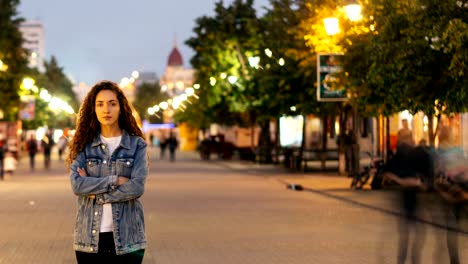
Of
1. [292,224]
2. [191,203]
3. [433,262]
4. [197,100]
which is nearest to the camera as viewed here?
[433,262]

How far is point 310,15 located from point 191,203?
12383 mm

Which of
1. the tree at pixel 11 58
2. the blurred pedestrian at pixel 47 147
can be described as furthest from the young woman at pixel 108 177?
the tree at pixel 11 58

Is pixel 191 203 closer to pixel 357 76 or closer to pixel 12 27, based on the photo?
pixel 357 76

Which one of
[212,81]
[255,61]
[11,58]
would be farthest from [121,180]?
[11,58]

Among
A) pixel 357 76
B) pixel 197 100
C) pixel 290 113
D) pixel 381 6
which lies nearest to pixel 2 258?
pixel 381 6

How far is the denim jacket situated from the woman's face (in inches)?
5.0

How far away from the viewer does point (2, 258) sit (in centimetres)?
1383

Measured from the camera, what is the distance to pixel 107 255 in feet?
21.1

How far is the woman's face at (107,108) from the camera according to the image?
21.3ft

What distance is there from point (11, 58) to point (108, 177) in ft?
257

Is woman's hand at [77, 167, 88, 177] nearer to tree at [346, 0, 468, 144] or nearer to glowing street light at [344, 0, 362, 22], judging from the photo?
tree at [346, 0, 468, 144]

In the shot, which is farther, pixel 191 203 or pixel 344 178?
pixel 344 178

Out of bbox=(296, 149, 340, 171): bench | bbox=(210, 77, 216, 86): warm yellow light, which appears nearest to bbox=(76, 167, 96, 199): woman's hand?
bbox=(296, 149, 340, 171): bench

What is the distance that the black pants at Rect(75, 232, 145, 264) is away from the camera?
21.0 ft
